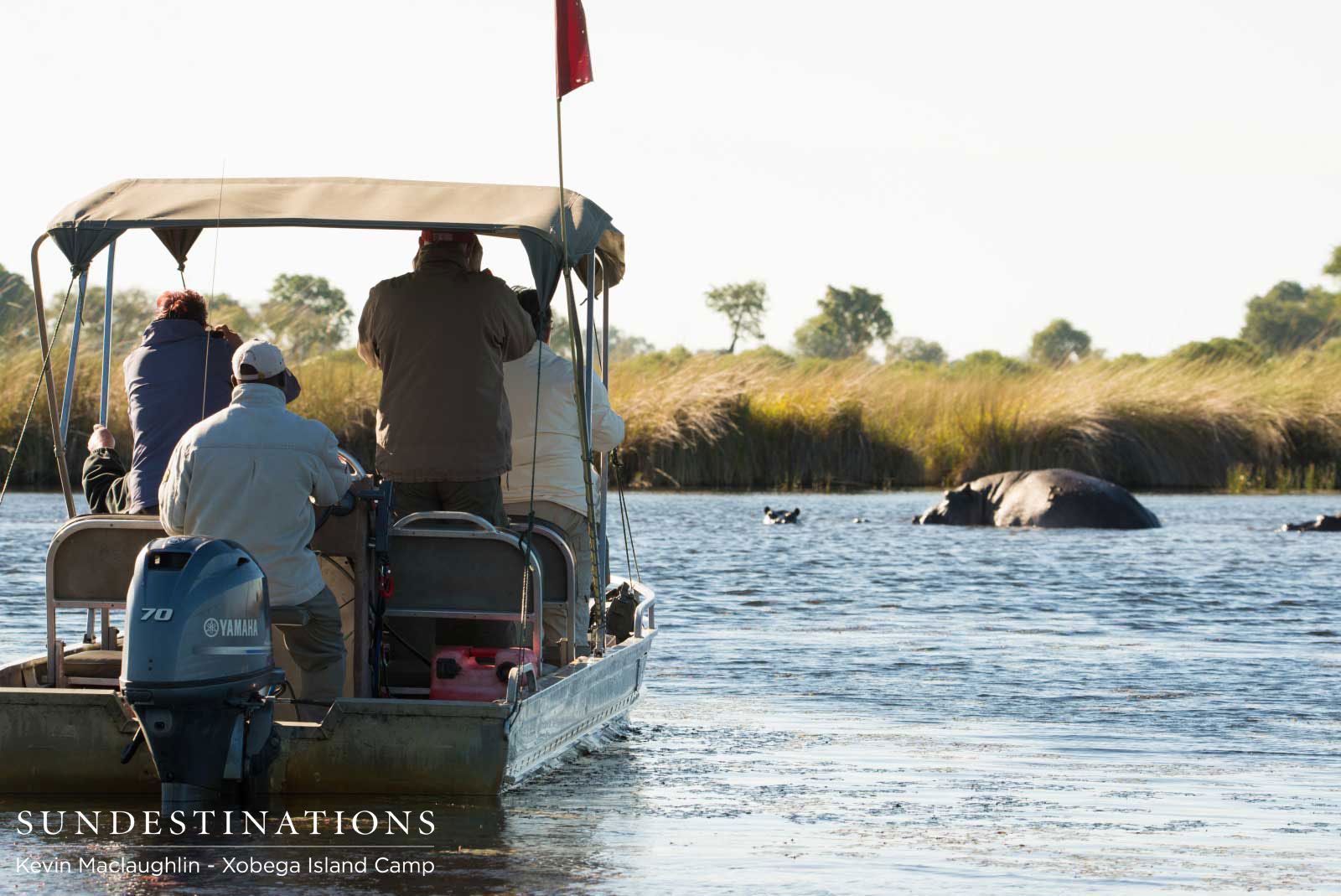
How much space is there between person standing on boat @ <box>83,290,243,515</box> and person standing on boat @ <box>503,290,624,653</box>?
4.06 feet

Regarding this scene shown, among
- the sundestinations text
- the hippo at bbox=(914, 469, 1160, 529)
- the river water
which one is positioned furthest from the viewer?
the hippo at bbox=(914, 469, 1160, 529)

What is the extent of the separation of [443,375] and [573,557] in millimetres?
1005

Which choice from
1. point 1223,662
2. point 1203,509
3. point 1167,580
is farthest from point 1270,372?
point 1223,662

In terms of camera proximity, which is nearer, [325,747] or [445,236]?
[325,747]

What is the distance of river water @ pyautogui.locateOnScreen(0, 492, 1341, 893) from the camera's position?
6.26 m

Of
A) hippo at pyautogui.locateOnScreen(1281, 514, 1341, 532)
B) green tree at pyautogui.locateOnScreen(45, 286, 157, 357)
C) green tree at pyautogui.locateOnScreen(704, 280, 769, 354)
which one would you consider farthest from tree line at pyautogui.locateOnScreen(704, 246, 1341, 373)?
hippo at pyautogui.locateOnScreen(1281, 514, 1341, 532)

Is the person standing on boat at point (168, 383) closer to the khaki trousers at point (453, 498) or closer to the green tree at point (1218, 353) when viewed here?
the khaki trousers at point (453, 498)

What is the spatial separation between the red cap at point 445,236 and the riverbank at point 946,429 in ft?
65.5

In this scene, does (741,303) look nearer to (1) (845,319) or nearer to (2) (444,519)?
(1) (845,319)

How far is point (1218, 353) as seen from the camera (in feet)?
146

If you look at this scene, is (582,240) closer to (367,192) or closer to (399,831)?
(367,192)

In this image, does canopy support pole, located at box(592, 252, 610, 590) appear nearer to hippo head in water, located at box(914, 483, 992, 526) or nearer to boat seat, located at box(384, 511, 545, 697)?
boat seat, located at box(384, 511, 545, 697)

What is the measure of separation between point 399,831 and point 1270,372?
98.4 ft

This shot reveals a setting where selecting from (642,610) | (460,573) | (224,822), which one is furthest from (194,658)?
(642,610)
